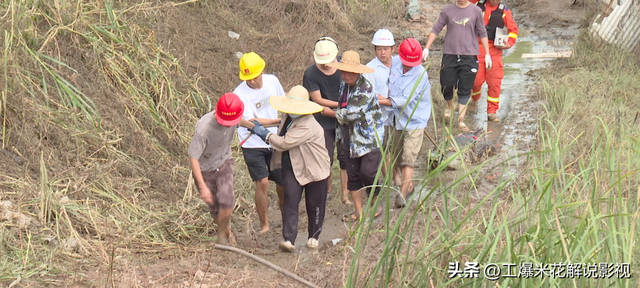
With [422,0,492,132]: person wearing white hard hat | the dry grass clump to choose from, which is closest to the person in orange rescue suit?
[422,0,492,132]: person wearing white hard hat

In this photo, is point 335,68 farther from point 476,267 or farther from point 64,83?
point 476,267

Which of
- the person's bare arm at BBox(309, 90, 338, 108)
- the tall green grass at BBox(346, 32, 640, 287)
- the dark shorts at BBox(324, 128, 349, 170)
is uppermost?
the tall green grass at BBox(346, 32, 640, 287)

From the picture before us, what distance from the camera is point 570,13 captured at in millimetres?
14602

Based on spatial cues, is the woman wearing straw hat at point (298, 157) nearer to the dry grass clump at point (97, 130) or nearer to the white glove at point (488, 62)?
the dry grass clump at point (97, 130)

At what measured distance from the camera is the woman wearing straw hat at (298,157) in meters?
5.27

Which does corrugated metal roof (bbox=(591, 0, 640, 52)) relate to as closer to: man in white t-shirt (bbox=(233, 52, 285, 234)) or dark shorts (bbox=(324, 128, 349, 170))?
dark shorts (bbox=(324, 128, 349, 170))

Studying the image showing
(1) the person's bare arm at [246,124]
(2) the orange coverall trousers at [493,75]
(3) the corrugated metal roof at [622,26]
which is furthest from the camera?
(3) the corrugated metal roof at [622,26]

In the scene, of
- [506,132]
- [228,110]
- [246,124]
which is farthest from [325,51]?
[506,132]

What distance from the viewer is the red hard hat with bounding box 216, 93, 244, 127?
5.01 metres

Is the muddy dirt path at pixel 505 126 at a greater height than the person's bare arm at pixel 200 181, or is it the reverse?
the person's bare arm at pixel 200 181

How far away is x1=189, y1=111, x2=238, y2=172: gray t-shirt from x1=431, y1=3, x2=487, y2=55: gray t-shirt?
351 centimetres

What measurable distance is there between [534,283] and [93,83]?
5271 mm

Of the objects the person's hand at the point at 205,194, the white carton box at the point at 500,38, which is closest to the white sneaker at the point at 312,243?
the person's hand at the point at 205,194

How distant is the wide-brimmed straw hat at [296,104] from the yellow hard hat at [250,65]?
46 cm
